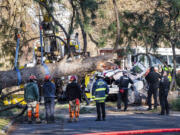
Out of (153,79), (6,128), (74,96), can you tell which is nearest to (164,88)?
(153,79)

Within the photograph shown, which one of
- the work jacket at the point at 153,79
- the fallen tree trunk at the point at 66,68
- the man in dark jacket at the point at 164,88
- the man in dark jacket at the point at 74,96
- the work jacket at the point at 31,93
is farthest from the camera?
the work jacket at the point at 153,79

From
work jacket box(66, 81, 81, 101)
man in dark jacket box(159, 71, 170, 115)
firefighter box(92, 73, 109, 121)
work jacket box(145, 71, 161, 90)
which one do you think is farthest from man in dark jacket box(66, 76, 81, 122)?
work jacket box(145, 71, 161, 90)

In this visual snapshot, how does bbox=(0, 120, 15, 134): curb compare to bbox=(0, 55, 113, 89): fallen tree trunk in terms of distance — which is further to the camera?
bbox=(0, 55, 113, 89): fallen tree trunk

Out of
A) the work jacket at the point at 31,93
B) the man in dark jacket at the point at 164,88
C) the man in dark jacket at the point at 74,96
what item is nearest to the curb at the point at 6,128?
the work jacket at the point at 31,93

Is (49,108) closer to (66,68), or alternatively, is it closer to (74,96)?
(74,96)

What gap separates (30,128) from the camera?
13391 millimetres

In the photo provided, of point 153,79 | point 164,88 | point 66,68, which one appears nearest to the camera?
point 66,68

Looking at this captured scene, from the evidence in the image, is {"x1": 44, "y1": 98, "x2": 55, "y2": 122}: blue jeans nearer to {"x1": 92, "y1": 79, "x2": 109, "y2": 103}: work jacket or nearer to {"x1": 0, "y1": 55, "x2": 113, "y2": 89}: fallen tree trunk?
{"x1": 0, "y1": 55, "x2": 113, "y2": 89}: fallen tree trunk

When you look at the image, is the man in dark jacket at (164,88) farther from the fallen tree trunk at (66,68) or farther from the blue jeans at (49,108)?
the blue jeans at (49,108)

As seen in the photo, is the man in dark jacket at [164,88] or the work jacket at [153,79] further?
the work jacket at [153,79]

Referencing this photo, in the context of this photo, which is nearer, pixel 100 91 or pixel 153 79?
pixel 100 91

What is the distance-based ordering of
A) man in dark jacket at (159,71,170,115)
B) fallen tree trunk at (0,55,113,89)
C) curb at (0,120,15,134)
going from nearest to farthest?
curb at (0,120,15,134)
fallen tree trunk at (0,55,113,89)
man in dark jacket at (159,71,170,115)

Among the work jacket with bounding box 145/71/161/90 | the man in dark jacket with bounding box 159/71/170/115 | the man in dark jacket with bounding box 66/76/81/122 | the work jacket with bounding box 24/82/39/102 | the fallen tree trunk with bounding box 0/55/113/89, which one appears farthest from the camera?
the work jacket with bounding box 145/71/161/90

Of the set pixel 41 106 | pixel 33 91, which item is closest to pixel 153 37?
pixel 41 106
